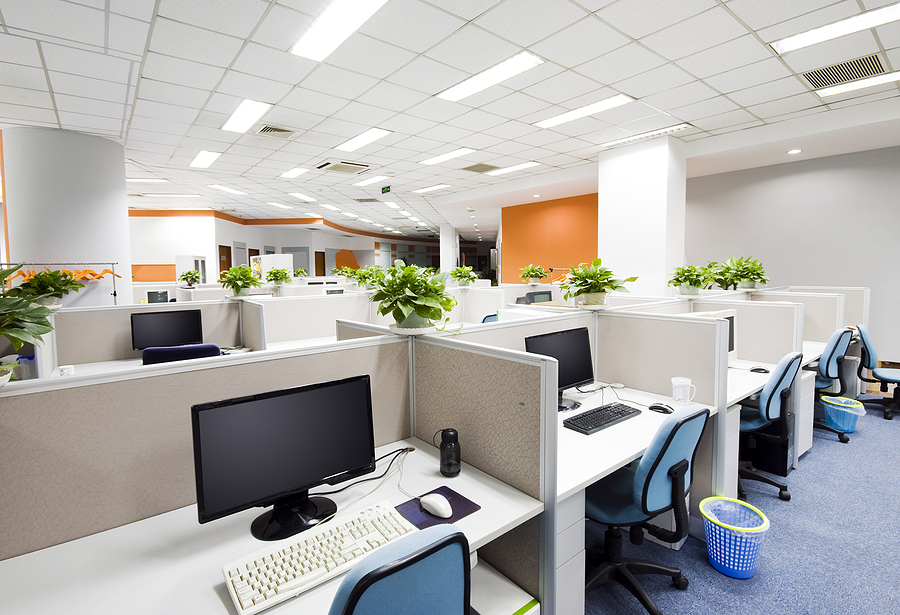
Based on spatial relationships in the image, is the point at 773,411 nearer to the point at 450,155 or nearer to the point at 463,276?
the point at 463,276

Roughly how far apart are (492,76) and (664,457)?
9.75ft

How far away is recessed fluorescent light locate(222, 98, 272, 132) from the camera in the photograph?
3.75 meters

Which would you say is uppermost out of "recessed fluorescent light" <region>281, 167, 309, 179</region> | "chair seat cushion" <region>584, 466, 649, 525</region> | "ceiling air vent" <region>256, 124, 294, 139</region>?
"recessed fluorescent light" <region>281, 167, 309, 179</region>

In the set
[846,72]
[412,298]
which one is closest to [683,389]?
[412,298]

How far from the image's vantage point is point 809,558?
6.19 feet

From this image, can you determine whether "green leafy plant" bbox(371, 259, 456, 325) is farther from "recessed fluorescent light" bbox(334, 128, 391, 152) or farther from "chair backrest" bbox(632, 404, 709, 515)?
"recessed fluorescent light" bbox(334, 128, 391, 152)

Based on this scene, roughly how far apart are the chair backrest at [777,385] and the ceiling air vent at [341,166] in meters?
5.28

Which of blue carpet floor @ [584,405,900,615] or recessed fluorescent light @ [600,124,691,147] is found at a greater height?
recessed fluorescent light @ [600,124,691,147]

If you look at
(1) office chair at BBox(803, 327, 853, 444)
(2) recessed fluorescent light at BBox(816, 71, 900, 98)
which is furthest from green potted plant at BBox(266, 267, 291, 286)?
(2) recessed fluorescent light at BBox(816, 71, 900, 98)

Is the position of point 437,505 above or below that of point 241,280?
below

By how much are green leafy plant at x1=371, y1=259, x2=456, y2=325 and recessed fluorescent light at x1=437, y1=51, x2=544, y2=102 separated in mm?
2158

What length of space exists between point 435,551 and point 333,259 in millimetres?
16214

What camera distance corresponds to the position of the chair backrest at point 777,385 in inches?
87.9

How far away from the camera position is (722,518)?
1.91 meters
